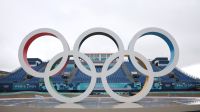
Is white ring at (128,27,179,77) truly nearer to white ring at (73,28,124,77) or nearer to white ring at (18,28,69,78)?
white ring at (73,28,124,77)

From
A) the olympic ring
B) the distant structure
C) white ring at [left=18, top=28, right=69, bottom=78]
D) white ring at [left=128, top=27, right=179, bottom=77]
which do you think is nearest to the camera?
the olympic ring

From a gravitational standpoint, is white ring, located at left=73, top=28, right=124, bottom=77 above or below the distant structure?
above

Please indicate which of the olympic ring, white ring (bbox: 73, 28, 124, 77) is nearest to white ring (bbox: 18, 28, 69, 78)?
the olympic ring

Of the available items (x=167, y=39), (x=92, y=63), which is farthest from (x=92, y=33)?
(x=167, y=39)

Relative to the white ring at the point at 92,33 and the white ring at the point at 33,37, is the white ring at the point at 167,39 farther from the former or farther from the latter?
the white ring at the point at 33,37

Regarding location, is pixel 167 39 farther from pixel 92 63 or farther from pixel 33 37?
pixel 33 37

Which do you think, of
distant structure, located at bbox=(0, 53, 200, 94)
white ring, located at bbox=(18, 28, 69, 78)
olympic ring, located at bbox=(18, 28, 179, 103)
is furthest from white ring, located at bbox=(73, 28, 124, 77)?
distant structure, located at bbox=(0, 53, 200, 94)

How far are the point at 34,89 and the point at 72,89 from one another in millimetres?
7569

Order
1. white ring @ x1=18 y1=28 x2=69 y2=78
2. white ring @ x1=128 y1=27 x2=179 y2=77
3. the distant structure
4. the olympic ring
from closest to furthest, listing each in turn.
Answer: the olympic ring < white ring @ x1=18 y1=28 x2=69 y2=78 < white ring @ x1=128 y1=27 x2=179 y2=77 < the distant structure

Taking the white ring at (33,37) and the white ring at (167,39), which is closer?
the white ring at (33,37)

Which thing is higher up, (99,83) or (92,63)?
(92,63)

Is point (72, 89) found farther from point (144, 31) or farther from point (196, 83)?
point (144, 31)

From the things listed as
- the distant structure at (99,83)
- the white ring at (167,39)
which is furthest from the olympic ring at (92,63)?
the distant structure at (99,83)

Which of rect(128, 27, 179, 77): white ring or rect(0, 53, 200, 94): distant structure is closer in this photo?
rect(128, 27, 179, 77): white ring
